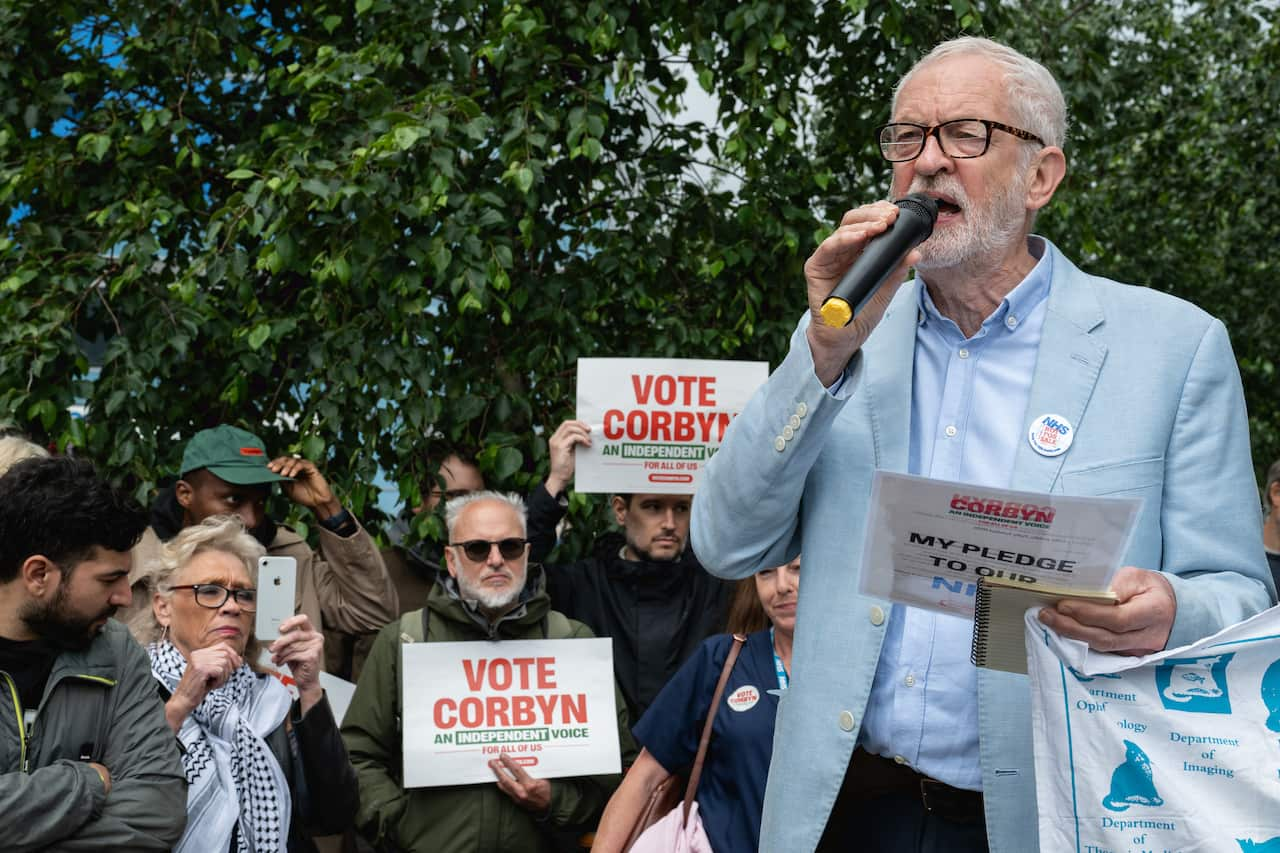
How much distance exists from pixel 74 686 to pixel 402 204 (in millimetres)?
2697

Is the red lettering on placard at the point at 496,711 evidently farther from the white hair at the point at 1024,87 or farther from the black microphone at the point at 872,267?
the black microphone at the point at 872,267

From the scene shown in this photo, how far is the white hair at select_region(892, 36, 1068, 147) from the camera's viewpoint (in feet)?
7.62

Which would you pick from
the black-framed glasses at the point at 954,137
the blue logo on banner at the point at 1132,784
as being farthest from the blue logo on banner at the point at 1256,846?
the black-framed glasses at the point at 954,137

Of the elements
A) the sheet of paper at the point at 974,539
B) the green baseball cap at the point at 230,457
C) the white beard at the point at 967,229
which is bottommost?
the green baseball cap at the point at 230,457

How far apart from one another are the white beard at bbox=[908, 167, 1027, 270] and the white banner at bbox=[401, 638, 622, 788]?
3041 millimetres

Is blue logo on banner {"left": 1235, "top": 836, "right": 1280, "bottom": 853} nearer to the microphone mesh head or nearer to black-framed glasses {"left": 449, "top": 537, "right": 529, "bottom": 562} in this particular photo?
the microphone mesh head

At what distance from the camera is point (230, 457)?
5.46 meters

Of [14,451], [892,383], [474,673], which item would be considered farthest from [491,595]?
[892,383]

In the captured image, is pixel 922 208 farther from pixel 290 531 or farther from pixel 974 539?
pixel 290 531

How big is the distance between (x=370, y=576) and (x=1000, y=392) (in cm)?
371

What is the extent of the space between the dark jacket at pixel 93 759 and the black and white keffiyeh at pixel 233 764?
16 centimetres

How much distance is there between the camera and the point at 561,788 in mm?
4906

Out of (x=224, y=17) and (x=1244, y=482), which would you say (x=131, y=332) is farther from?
(x=1244, y=482)

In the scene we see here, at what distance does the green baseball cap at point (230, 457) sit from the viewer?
5.40 metres
